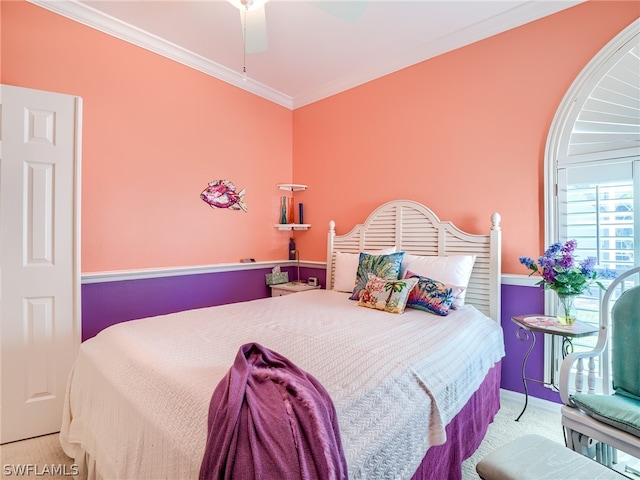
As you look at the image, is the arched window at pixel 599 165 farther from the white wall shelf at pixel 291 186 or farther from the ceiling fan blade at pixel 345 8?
the white wall shelf at pixel 291 186

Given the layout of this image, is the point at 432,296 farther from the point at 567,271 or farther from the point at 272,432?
the point at 272,432

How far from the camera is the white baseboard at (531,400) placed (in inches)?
91.9

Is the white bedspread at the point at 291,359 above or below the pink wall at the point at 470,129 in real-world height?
below

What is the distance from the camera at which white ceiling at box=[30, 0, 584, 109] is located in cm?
239

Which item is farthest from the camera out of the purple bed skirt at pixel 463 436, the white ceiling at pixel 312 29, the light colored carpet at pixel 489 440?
the white ceiling at pixel 312 29

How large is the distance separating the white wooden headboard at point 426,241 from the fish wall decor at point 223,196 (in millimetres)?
1060

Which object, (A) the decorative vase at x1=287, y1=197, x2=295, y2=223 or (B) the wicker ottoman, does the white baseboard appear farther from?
(A) the decorative vase at x1=287, y1=197, x2=295, y2=223

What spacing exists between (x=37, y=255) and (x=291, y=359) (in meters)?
2.02

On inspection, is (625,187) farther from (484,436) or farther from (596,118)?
(484,436)

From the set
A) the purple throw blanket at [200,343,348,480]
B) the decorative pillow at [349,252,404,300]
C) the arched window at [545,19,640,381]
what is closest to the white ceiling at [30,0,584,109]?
the arched window at [545,19,640,381]

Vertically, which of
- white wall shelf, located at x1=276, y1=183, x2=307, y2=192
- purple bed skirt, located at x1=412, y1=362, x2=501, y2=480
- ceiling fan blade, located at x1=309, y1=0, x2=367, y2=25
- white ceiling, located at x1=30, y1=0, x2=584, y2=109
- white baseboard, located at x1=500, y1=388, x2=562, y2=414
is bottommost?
white baseboard, located at x1=500, y1=388, x2=562, y2=414

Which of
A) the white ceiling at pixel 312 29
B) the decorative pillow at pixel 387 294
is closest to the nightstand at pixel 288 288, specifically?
the decorative pillow at pixel 387 294

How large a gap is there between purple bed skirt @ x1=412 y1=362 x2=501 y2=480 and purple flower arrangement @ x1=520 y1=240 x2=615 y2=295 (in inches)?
27.2

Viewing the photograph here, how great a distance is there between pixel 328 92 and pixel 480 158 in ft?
6.36
